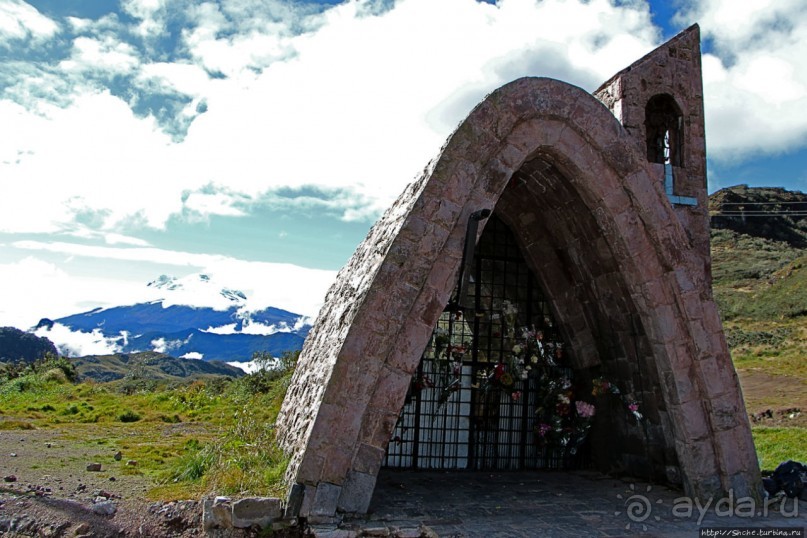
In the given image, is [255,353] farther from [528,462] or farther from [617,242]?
[617,242]

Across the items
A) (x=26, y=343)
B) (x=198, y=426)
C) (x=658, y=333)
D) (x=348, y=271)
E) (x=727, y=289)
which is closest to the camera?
(x=658, y=333)

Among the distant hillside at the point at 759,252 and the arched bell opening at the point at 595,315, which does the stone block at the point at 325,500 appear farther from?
the distant hillside at the point at 759,252

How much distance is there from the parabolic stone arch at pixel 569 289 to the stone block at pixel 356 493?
0.04 ft

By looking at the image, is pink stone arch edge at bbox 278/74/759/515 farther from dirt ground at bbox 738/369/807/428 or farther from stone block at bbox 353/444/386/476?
dirt ground at bbox 738/369/807/428

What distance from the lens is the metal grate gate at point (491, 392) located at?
867 cm

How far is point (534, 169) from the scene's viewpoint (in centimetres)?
725

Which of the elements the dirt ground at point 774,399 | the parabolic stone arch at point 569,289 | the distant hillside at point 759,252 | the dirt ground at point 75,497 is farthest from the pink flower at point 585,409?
the distant hillside at point 759,252

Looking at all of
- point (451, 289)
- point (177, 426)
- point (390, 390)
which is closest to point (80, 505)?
point (390, 390)

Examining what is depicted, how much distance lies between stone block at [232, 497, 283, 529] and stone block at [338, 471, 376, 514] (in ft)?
1.81

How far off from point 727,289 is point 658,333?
129 ft

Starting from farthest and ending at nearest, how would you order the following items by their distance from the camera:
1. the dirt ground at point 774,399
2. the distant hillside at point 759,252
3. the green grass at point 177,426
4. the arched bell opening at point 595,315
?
the distant hillside at point 759,252 → the dirt ground at point 774,399 → the arched bell opening at point 595,315 → the green grass at point 177,426

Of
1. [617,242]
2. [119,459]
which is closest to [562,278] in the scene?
[617,242]

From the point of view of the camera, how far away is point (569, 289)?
27.1 feet

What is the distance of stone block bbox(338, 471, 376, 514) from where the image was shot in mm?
5512
